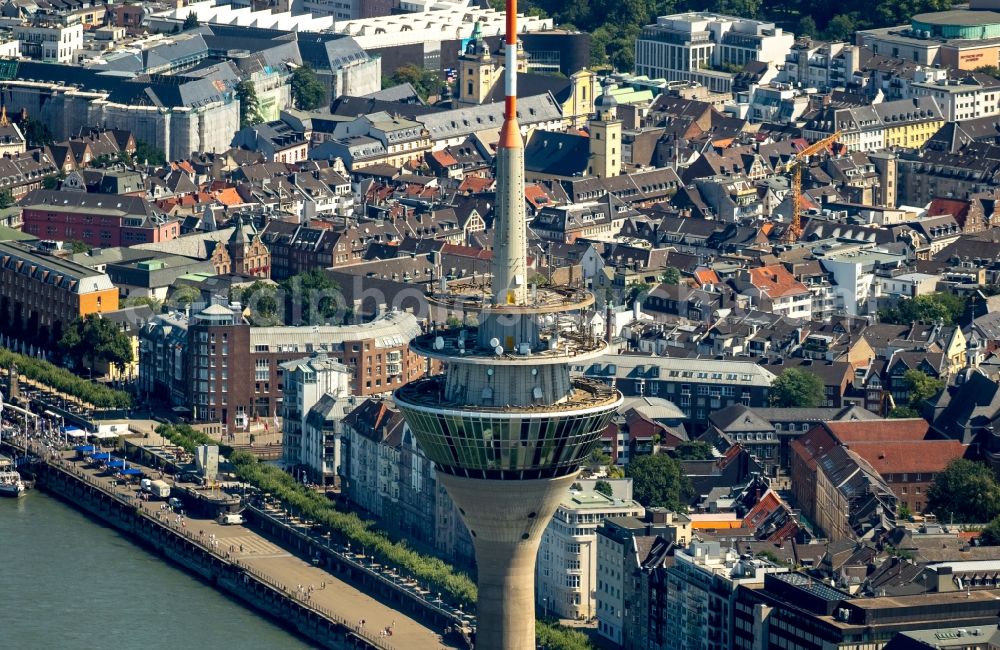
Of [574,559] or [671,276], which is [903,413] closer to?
Result: [671,276]

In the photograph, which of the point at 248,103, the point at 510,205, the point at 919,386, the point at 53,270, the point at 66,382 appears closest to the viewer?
the point at 510,205

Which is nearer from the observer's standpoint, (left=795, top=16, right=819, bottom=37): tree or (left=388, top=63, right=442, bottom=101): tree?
(left=388, top=63, right=442, bottom=101): tree

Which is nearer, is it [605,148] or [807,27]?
[605,148]

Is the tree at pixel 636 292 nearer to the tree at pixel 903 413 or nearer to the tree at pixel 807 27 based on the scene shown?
the tree at pixel 903 413

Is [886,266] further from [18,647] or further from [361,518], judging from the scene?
[18,647]

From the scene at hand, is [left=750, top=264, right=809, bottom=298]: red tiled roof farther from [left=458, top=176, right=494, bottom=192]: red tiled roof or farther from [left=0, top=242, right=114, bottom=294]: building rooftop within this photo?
[left=0, top=242, right=114, bottom=294]: building rooftop

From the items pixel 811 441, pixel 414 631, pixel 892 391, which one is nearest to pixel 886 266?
pixel 892 391

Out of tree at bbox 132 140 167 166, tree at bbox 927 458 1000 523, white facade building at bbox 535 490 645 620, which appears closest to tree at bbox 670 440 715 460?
tree at bbox 927 458 1000 523

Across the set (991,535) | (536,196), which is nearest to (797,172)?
(536,196)
